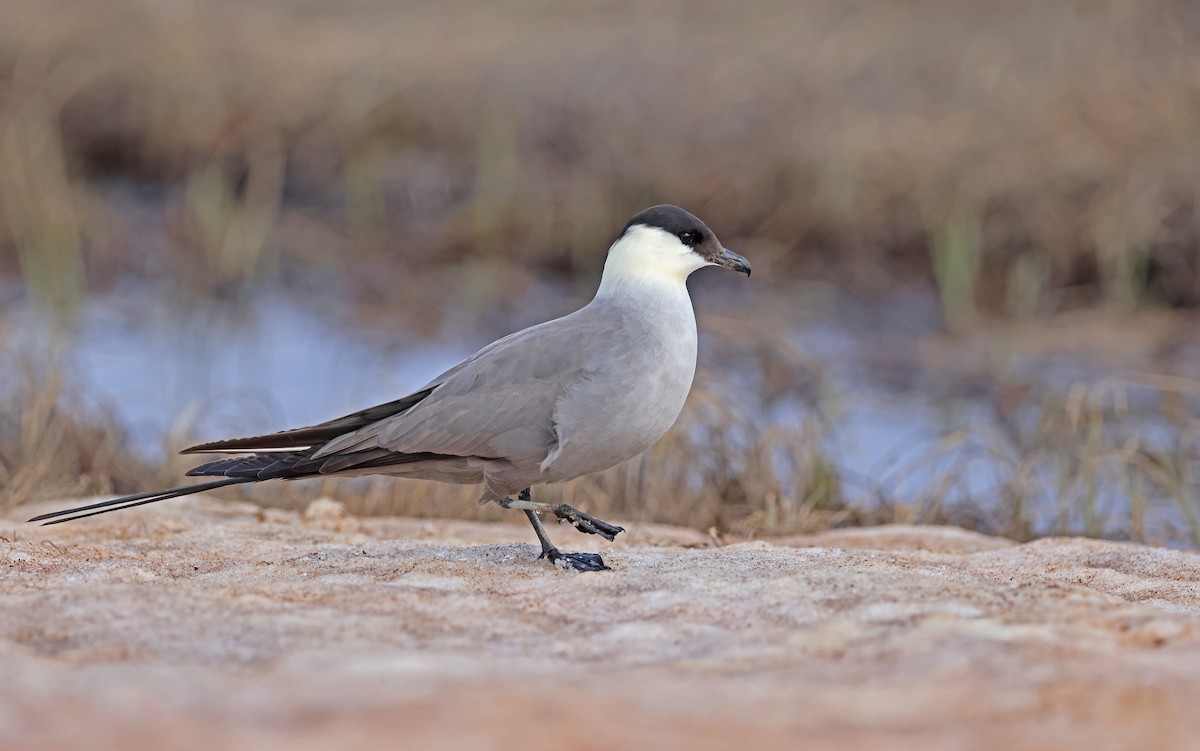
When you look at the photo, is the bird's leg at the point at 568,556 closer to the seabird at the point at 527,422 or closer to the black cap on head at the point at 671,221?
the seabird at the point at 527,422

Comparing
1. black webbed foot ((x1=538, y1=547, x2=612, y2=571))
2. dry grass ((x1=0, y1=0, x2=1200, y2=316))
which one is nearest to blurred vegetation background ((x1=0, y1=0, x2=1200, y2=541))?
dry grass ((x1=0, y1=0, x2=1200, y2=316))

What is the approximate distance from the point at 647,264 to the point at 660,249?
77 mm

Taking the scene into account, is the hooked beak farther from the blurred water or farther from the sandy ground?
the blurred water

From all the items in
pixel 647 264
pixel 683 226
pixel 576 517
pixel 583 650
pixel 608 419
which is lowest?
pixel 583 650

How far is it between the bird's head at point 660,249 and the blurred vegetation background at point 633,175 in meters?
2.86

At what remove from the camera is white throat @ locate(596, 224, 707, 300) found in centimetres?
436

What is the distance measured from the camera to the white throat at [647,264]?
172 inches

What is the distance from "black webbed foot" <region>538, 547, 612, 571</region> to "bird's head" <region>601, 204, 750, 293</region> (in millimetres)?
894

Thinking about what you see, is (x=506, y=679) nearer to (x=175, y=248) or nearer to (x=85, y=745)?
(x=85, y=745)

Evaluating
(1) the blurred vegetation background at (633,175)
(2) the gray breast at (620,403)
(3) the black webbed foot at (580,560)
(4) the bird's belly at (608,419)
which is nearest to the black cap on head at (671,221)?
(2) the gray breast at (620,403)

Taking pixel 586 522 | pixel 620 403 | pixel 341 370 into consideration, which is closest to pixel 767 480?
pixel 586 522

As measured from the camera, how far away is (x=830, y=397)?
6.54m

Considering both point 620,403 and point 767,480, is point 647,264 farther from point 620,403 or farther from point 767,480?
point 767,480

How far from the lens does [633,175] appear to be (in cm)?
1089
